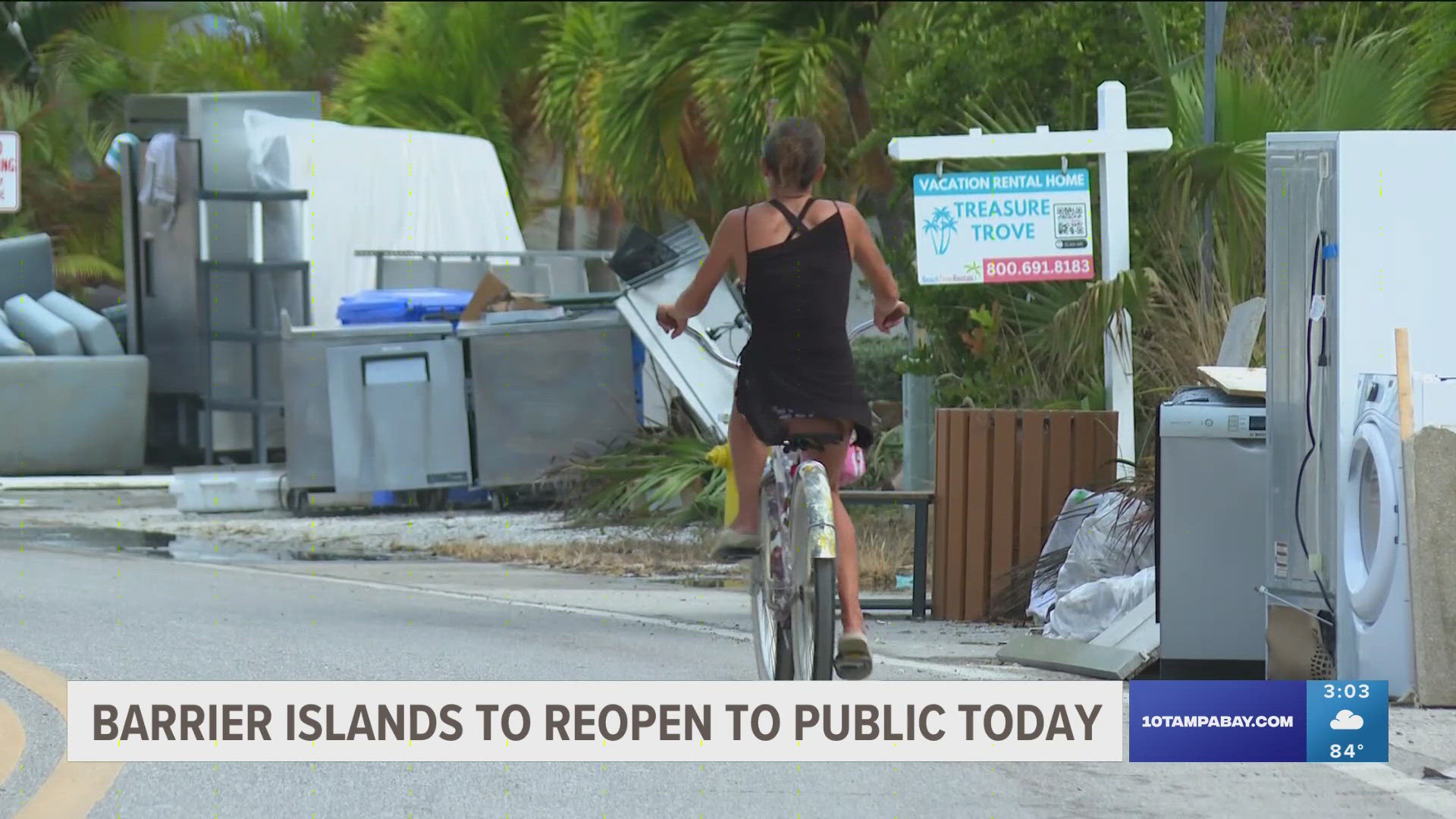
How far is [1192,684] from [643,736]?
1955 mm

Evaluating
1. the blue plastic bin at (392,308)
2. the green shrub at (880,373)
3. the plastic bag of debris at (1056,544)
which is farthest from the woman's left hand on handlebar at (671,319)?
the green shrub at (880,373)

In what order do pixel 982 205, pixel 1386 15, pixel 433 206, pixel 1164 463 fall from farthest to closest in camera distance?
pixel 433 206 < pixel 1386 15 < pixel 982 205 < pixel 1164 463

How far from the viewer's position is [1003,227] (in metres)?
11.2

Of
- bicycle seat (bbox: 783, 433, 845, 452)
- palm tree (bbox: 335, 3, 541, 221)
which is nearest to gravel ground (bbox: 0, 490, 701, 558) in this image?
bicycle seat (bbox: 783, 433, 845, 452)

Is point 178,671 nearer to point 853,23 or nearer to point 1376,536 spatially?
point 1376,536

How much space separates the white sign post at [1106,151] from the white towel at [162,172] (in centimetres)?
866

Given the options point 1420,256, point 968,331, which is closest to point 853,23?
point 968,331

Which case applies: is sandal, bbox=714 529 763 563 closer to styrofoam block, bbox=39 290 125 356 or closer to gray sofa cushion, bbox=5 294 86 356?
gray sofa cushion, bbox=5 294 86 356

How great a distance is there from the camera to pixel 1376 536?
771 centimetres

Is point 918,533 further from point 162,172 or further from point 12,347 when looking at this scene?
point 12,347

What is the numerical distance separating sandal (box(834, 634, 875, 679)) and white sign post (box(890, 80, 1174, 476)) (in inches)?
199

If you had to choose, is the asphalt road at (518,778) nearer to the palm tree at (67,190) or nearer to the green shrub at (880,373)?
the green shrub at (880,373)

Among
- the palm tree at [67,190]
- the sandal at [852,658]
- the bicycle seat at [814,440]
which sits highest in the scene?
the palm tree at [67,190]

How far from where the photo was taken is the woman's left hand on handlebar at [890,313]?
6953 millimetres
